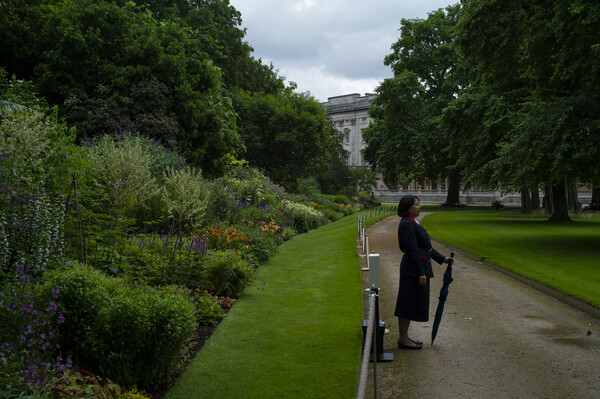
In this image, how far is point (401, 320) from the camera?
648cm

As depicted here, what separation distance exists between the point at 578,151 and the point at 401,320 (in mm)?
10929

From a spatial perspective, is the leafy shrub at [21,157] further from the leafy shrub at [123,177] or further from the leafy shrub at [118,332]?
the leafy shrub at [123,177]

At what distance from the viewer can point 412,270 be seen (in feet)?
20.7

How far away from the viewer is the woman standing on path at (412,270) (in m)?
6.24

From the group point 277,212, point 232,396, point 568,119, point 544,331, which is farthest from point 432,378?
point 277,212

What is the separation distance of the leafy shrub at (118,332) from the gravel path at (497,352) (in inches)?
89.3

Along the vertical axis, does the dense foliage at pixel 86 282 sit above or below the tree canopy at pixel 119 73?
below

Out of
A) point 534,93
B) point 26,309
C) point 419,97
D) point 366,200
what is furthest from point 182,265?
point 366,200

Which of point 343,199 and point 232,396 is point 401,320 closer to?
point 232,396

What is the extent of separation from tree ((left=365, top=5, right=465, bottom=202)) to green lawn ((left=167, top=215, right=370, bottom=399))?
1389 inches

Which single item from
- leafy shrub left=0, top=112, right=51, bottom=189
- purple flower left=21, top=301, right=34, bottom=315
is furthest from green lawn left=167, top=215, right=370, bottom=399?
leafy shrub left=0, top=112, right=51, bottom=189

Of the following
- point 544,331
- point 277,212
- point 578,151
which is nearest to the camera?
point 544,331

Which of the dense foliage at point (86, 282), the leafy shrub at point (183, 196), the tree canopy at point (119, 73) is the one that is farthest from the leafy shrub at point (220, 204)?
the tree canopy at point (119, 73)

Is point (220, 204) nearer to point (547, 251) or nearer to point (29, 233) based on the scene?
point (29, 233)
